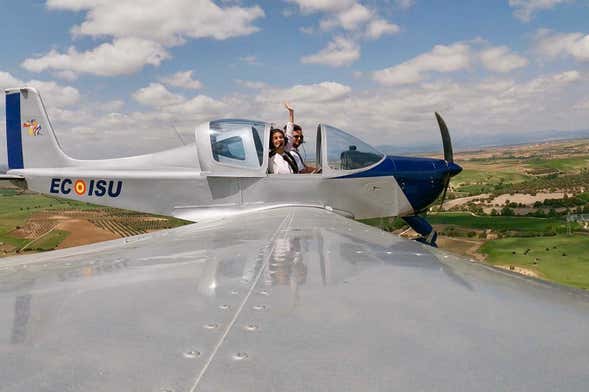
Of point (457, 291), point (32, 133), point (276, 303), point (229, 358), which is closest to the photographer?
point (229, 358)

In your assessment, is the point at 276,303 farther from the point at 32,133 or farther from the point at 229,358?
the point at 32,133

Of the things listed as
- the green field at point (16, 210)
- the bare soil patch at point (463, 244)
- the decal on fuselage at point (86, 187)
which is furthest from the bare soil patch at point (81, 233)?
the bare soil patch at point (463, 244)

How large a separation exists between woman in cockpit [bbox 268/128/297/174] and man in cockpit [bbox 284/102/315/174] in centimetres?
37

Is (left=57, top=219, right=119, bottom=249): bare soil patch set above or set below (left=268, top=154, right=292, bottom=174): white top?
below

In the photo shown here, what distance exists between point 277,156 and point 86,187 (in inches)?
163

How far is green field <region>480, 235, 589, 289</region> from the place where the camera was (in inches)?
1019

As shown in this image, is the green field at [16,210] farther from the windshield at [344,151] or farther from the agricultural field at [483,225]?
the windshield at [344,151]

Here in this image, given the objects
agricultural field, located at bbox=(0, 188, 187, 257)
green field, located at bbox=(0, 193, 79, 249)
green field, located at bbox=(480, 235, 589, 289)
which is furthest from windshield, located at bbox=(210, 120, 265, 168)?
green field, located at bbox=(480, 235, 589, 289)

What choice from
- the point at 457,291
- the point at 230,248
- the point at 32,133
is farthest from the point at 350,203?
the point at 32,133

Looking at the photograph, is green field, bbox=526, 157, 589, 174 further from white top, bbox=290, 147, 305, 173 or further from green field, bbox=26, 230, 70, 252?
white top, bbox=290, 147, 305, 173

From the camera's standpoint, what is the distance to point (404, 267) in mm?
2178

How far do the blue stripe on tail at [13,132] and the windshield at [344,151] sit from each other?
24.2 feet

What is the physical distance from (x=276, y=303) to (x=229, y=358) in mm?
478

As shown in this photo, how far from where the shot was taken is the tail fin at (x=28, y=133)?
30.7ft
